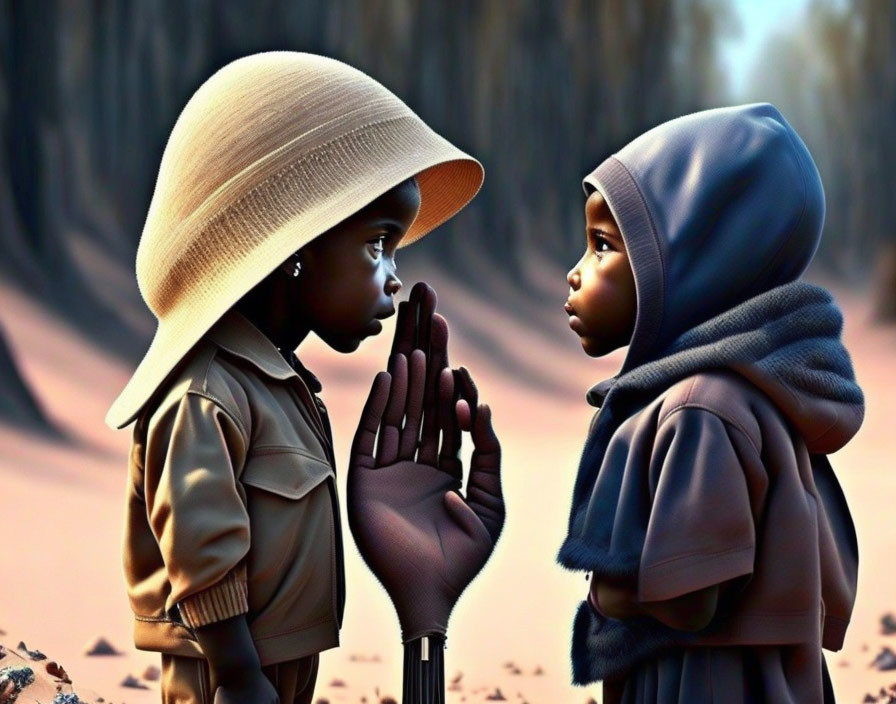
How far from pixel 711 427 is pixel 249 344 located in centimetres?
65

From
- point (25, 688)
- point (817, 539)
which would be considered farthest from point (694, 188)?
point (25, 688)

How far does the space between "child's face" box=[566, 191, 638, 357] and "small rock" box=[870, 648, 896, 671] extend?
6.60 ft

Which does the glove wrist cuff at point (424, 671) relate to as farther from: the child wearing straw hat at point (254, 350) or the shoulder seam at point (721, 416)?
the shoulder seam at point (721, 416)

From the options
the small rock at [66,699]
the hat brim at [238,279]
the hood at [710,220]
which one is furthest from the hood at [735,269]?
the small rock at [66,699]

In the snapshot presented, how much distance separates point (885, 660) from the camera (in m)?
3.71

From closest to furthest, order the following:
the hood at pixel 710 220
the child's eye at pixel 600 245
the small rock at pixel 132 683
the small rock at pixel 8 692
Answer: the hood at pixel 710 220, the child's eye at pixel 600 245, the small rock at pixel 8 692, the small rock at pixel 132 683

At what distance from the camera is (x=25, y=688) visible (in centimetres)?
294

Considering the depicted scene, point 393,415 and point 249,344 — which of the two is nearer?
point 249,344

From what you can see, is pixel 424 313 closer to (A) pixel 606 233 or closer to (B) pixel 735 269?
(A) pixel 606 233

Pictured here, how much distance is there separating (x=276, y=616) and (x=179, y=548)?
18 centimetres

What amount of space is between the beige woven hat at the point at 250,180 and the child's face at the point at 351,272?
6 cm

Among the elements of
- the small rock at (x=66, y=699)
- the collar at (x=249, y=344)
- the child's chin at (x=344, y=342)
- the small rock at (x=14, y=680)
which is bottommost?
the small rock at (x=66, y=699)

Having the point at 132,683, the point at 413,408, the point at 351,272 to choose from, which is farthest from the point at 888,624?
the point at 351,272

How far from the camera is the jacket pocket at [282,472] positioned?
1.95 metres
